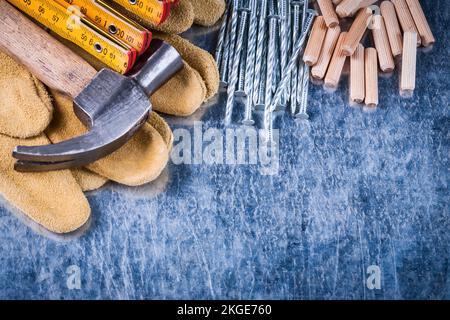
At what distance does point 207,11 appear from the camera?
2.05m

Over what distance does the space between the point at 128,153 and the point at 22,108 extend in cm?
26

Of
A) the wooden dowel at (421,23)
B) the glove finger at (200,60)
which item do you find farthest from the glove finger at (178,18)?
the wooden dowel at (421,23)

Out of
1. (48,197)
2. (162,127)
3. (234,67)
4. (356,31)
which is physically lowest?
(48,197)

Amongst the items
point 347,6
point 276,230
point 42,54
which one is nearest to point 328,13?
point 347,6

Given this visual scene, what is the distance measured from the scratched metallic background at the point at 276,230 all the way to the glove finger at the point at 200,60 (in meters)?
0.07

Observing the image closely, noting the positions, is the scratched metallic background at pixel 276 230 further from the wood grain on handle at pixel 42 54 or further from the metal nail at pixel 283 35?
the wood grain on handle at pixel 42 54

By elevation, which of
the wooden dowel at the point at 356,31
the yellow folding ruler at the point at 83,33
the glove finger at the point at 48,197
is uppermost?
the wooden dowel at the point at 356,31

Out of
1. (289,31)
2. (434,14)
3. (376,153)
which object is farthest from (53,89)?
(434,14)

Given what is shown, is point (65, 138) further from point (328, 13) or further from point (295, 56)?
point (328, 13)

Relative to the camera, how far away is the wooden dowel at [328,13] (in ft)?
6.81

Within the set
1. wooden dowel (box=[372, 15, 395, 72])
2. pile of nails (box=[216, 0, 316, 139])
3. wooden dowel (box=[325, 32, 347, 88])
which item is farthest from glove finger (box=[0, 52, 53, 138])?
wooden dowel (box=[372, 15, 395, 72])

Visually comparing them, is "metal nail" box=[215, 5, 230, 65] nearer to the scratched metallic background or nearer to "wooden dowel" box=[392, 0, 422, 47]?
the scratched metallic background

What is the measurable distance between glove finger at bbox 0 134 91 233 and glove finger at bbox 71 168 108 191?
36mm

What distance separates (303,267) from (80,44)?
72 centimetres
